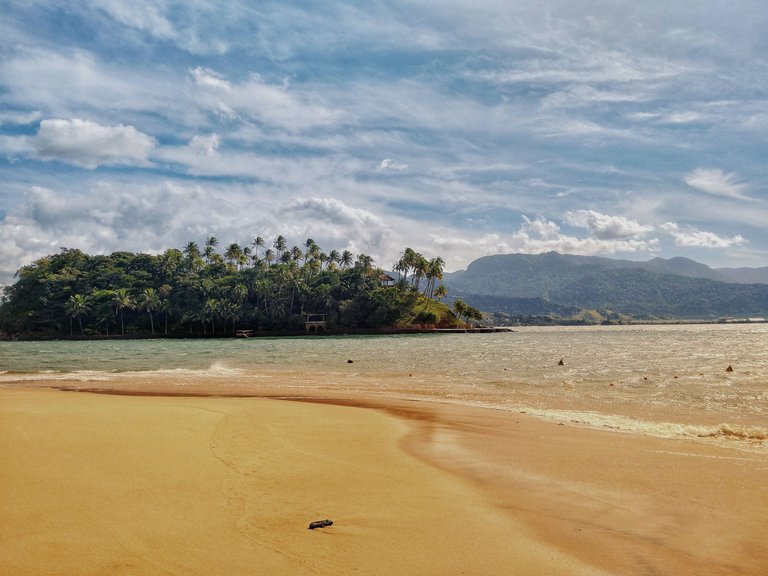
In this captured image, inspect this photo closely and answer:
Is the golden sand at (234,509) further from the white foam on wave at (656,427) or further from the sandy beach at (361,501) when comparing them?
the white foam on wave at (656,427)

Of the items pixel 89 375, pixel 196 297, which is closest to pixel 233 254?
pixel 196 297

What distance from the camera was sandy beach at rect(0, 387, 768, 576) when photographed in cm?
500

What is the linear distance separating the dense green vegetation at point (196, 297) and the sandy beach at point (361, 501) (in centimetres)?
13305

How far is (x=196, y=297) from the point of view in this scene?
142000mm

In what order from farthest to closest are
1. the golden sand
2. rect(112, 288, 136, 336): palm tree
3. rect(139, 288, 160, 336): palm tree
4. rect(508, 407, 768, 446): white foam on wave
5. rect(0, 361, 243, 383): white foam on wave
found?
rect(139, 288, 160, 336): palm tree
rect(112, 288, 136, 336): palm tree
rect(0, 361, 243, 383): white foam on wave
rect(508, 407, 768, 446): white foam on wave
the golden sand

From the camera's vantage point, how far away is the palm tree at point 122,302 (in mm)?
136000

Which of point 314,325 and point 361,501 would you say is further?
point 314,325

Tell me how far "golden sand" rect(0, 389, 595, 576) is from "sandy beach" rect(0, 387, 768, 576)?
3 cm

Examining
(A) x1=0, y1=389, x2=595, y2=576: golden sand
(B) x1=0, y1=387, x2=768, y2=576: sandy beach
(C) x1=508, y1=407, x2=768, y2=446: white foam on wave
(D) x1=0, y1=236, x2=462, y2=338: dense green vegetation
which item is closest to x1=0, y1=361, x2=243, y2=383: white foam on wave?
(B) x1=0, y1=387, x2=768, y2=576: sandy beach

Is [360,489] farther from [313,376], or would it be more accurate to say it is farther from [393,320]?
[393,320]

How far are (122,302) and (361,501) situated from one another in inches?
5862

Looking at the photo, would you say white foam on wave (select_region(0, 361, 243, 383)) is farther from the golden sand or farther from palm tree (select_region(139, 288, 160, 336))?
palm tree (select_region(139, 288, 160, 336))

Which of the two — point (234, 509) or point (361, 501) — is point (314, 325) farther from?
point (234, 509)

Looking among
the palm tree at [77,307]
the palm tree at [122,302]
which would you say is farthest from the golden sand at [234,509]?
the palm tree at [77,307]
